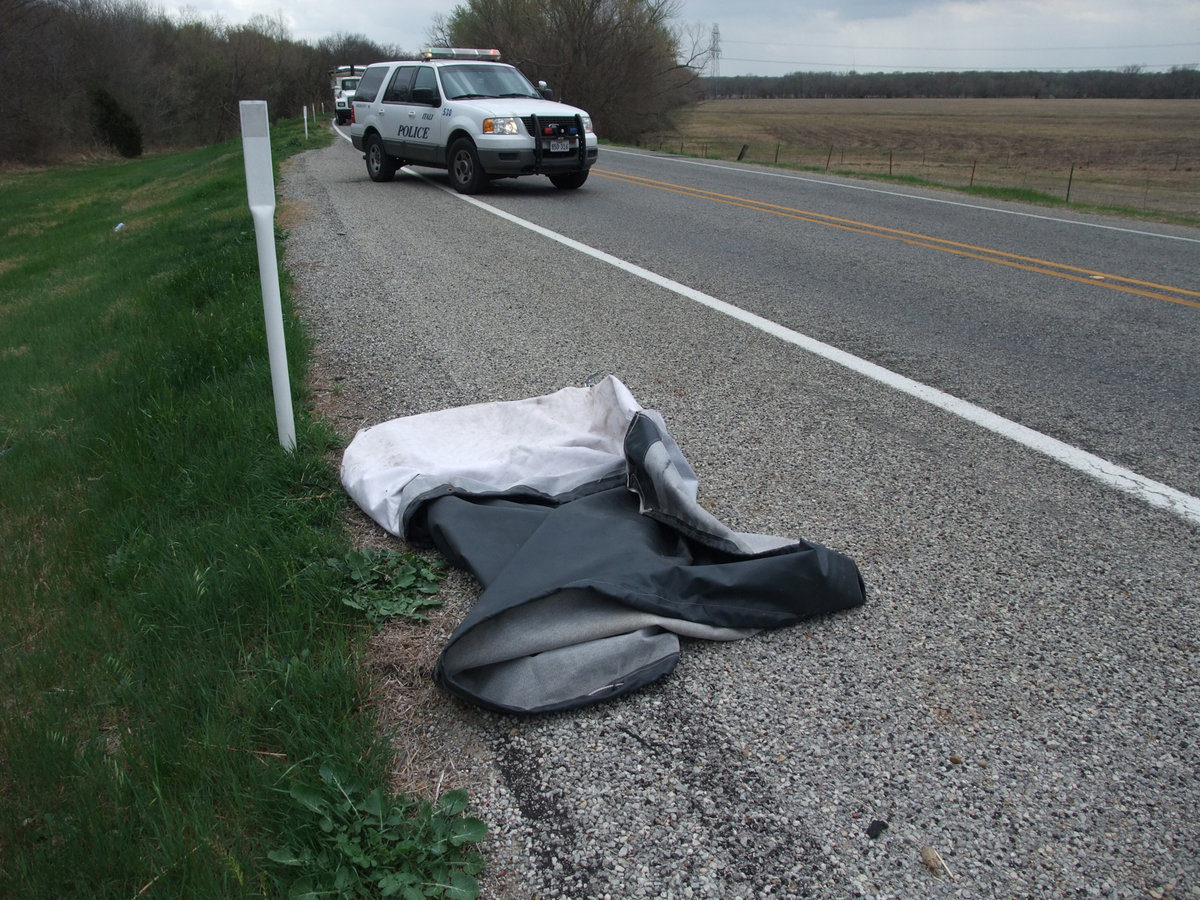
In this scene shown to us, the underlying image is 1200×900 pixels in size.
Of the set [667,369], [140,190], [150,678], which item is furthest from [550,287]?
[140,190]

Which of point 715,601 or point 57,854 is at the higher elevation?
point 715,601

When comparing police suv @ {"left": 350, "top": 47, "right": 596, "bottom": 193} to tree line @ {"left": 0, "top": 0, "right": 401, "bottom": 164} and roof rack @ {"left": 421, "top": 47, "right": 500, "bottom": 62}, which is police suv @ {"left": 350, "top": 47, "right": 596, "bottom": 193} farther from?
tree line @ {"left": 0, "top": 0, "right": 401, "bottom": 164}

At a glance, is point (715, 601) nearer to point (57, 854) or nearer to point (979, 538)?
point (979, 538)

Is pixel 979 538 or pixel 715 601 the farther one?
pixel 979 538

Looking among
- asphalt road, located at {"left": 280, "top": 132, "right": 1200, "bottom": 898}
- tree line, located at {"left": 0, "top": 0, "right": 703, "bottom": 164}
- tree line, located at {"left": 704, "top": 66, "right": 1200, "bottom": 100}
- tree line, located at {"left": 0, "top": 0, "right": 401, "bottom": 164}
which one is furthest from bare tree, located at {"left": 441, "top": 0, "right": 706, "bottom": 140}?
tree line, located at {"left": 704, "top": 66, "right": 1200, "bottom": 100}

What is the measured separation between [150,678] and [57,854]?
27.8 inches

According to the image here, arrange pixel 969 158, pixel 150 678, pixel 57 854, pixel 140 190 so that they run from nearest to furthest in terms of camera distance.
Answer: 1. pixel 57 854
2. pixel 150 678
3. pixel 140 190
4. pixel 969 158

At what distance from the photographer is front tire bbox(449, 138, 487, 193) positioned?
12.9 metres

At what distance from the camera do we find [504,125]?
1256cm

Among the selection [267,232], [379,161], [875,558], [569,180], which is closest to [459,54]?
[379,161]

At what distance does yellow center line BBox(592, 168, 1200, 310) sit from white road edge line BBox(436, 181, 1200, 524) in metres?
3.61

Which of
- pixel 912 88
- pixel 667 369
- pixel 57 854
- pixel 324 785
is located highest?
pixel 912 88

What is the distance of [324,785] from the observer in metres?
2.13

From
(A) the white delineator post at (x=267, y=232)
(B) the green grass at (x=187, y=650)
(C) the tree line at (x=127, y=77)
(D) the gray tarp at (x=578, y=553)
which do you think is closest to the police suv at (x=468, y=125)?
(B) the green grass at (x=187, y=650)
